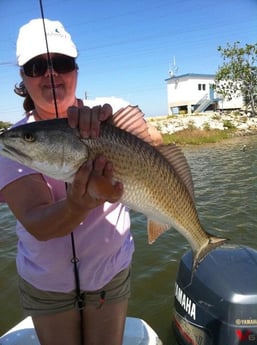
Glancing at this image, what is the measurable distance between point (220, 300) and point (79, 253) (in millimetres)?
1673

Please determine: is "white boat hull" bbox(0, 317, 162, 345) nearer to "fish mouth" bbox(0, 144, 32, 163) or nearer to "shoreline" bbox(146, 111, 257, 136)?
"fish mouth" bbox(0, 144, 32, 163)

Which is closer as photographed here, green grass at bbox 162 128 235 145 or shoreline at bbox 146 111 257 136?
green grass at bbox 162 128 235 145

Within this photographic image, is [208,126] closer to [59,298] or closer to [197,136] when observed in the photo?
[197,136]

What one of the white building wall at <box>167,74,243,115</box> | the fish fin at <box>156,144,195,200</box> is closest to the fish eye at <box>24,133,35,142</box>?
the fish fin at <box>156,144,195,200</box>

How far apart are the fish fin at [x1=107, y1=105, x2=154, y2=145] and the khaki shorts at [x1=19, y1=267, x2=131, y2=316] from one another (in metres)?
1.02

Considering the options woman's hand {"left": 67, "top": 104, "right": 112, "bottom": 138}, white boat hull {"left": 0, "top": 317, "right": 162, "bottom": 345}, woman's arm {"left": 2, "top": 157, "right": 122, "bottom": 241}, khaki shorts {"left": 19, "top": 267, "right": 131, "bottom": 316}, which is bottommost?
white boat hull {"left": 0, "top": 317, "right": 162, "bottom": 345}

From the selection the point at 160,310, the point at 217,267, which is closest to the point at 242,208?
the point at 160,310

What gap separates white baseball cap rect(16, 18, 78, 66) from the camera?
92.2 inches

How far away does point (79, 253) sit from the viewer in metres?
2.39

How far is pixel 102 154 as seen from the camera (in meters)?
2.01

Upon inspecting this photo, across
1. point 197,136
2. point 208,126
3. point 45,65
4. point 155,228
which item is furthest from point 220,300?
point 208,126

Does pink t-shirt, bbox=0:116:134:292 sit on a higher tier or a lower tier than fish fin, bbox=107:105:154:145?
lower

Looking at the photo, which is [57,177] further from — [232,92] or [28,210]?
[232,92]

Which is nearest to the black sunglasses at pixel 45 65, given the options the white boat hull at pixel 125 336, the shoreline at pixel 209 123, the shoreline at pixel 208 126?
the white boat hull at pixel 125 336
